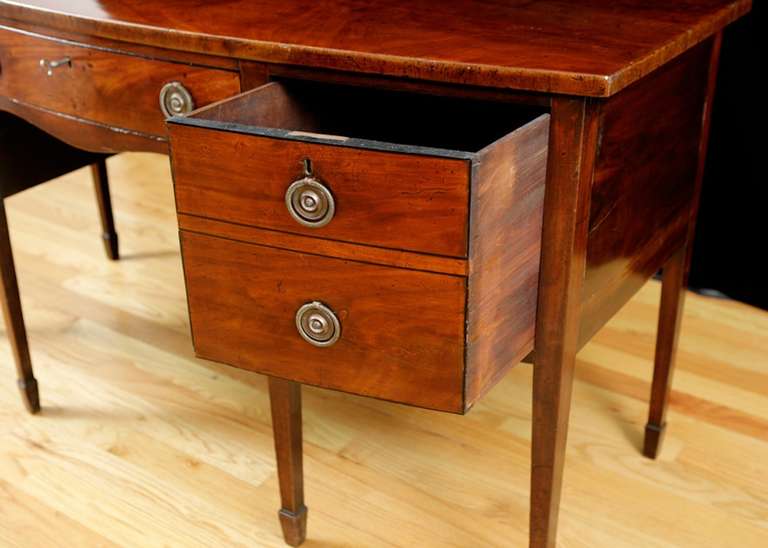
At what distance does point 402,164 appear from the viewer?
802 mm

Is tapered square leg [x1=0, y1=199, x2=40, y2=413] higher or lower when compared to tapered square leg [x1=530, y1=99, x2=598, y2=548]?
lower

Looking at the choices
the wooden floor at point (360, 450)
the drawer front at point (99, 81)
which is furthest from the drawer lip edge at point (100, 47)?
the wooden floor at point (360, 450)

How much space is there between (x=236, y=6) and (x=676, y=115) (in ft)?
1.73

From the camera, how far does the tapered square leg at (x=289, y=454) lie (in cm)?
110

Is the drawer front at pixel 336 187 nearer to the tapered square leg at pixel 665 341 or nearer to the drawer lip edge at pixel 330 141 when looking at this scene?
the drawer lip edge at pixel 330 141

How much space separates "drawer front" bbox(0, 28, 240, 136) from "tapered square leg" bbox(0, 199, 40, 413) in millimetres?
263

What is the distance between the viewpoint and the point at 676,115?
1.10m

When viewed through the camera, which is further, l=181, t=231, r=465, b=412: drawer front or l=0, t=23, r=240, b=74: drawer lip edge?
l=0, t=23, r=240, b=74: drawer lip edge

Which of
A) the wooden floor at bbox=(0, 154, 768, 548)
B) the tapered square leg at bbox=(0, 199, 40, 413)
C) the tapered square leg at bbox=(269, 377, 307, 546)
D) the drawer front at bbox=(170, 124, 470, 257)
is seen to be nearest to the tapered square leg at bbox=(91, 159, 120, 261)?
the wooden floor at bbox=(0, 154, 768, 548)

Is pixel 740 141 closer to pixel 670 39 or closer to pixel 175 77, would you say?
pixel 670 39

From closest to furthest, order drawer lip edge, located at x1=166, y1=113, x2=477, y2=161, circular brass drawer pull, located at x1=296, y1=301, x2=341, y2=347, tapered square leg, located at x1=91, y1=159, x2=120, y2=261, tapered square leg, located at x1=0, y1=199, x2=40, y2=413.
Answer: drawer lip edge, located at x1=166, y1=113, x2=477, y2=161 < circular brass drawer pull, located at x1=296, y1=301, x2=341, y2=347 < tapered square leg, located at x1=0, y1=199, x2=40, y2=413 < tapered square leg, located at x1=91, y1=159, x2=120, y2=261

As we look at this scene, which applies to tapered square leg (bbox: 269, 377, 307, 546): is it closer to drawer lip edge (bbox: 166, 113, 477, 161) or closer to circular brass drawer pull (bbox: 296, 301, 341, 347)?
circular brass drawer pull (bbox: 296, 301, 341, 347)

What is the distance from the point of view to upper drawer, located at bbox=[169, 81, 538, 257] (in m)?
0.80

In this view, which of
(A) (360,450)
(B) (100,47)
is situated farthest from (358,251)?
(A) (360,450)
